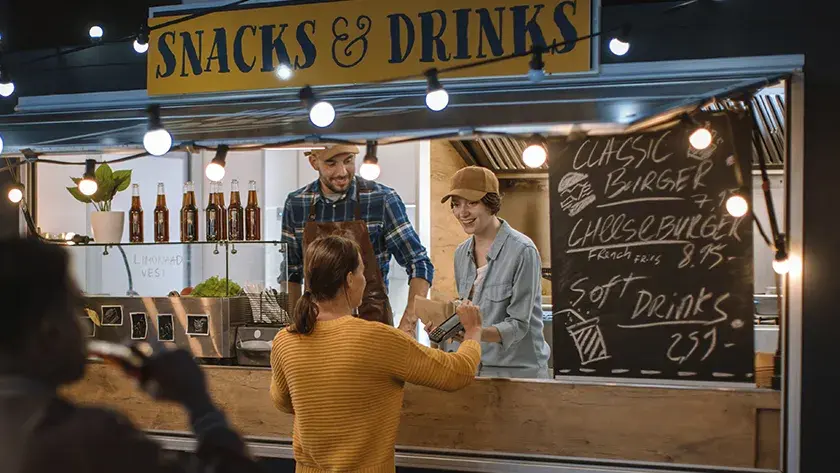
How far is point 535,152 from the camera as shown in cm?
416

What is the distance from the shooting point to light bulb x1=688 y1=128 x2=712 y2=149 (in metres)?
4.09

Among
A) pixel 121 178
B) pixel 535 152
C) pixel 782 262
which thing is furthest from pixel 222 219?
pixel 782 262

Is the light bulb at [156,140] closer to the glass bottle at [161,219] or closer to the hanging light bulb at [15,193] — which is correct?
the glass bottle at [161,219]

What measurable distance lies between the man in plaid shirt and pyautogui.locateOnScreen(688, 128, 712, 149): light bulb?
153cm

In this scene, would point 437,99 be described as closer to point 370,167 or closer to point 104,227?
point 370,167

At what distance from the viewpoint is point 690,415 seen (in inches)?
165

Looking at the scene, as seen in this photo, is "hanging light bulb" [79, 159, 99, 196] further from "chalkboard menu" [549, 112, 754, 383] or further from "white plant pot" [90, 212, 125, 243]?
"chalkboard menu" [549, 112, 754, 383]

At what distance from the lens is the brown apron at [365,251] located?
15.9 ft

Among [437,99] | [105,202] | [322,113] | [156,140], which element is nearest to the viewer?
[437,99]

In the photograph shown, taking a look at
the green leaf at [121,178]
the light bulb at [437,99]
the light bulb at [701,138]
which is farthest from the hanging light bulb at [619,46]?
the green leaf at [121,178]

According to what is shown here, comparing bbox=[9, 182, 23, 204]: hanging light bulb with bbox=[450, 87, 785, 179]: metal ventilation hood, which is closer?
bbox=[9, 182, 23, 204]: hanging light bulb

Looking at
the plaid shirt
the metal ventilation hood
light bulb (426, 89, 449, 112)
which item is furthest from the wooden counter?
the metal ventilation hood

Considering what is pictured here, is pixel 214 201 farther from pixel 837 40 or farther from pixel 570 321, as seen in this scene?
pixel 837 40

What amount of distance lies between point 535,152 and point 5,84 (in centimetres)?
320
